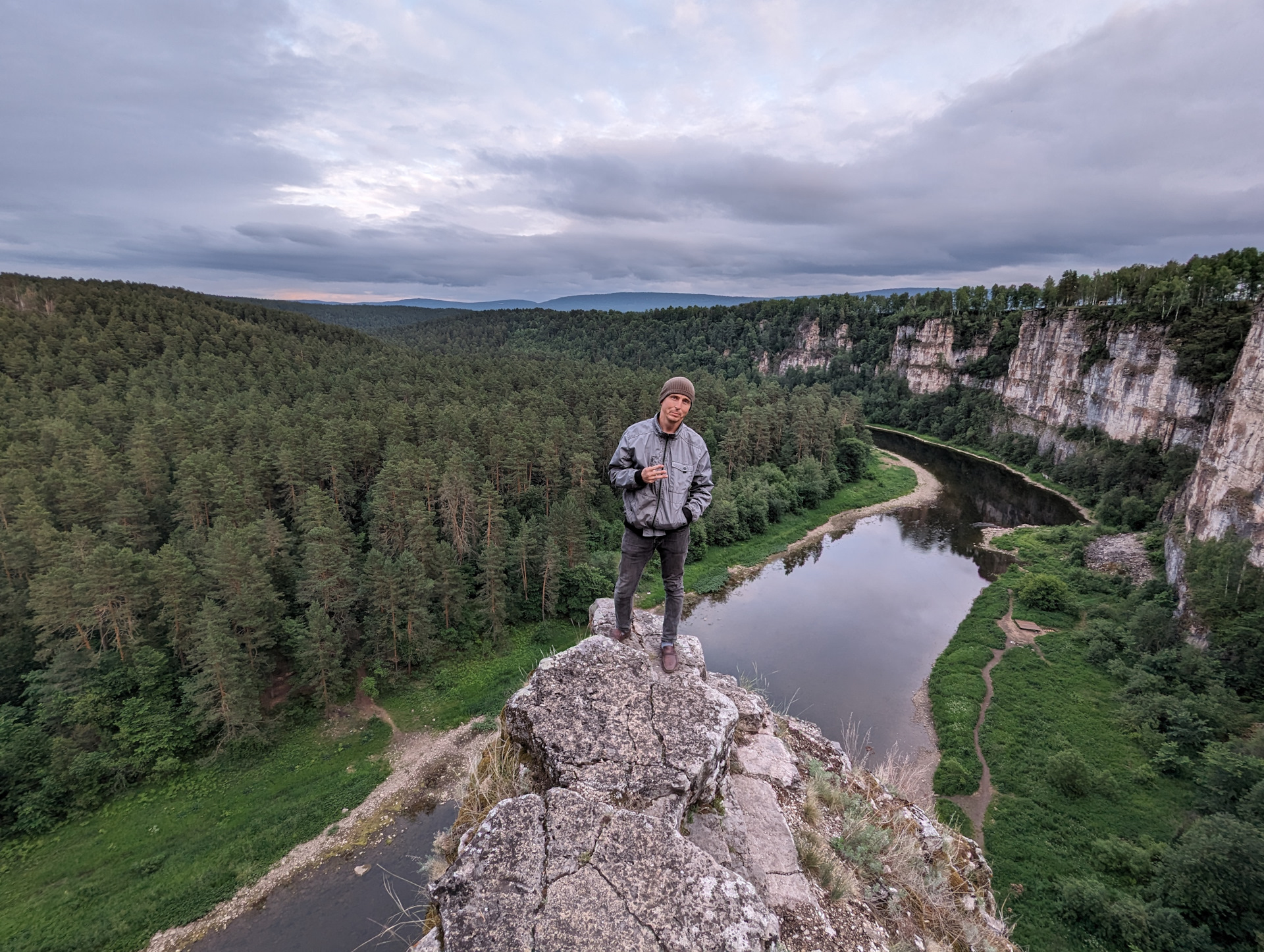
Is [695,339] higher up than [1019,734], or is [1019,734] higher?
[695,339]

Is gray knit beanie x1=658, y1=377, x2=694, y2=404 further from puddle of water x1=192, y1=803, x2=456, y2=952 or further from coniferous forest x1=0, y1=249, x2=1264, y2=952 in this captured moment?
coniferous forest x1=0, y1=249, x2=1264, y2=952

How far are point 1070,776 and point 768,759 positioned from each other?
21850 millimetres

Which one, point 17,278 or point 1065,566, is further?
point 17,278

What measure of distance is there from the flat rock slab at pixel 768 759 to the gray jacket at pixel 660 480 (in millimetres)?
3166

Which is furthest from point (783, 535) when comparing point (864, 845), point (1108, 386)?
point (1108, 386)

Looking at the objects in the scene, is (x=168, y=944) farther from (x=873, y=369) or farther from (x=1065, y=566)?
(x=873, y=369)

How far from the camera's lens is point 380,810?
2183 cm

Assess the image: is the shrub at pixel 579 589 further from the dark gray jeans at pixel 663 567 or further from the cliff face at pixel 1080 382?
the cliff face at pixel 1080 382

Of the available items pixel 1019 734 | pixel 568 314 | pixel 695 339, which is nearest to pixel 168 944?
pixel 1019 734

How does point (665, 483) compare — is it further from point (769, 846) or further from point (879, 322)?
point (879, 322)

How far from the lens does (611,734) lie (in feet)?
18.7

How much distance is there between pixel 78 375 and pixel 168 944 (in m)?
65.6

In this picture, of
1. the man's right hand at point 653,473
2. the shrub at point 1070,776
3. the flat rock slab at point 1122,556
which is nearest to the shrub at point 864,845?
the man's right hand at point 653,473

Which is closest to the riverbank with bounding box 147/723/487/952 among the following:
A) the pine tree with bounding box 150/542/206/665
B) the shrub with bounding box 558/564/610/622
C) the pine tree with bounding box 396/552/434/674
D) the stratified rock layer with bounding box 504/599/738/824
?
the pine tree with bounding box 396/552/434/674
